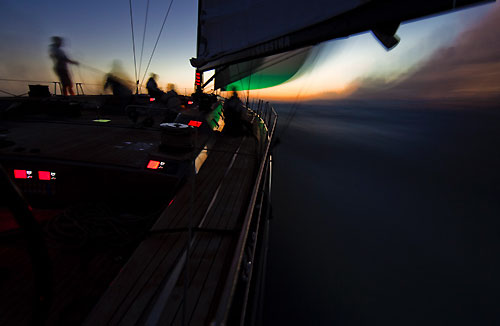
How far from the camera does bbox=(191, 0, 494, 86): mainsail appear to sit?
1.94 metres

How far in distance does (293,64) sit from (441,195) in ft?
58.6

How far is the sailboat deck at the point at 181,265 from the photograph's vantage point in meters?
2.21

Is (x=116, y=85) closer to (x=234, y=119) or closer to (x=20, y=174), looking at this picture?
(x=234, y=119)

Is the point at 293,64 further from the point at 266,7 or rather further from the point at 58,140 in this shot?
the point at 58,140

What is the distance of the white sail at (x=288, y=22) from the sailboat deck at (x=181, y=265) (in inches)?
88.9

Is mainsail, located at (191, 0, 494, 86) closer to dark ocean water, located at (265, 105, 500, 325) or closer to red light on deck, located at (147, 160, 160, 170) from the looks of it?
red light on deck, located at (147, 160, 160, 170)

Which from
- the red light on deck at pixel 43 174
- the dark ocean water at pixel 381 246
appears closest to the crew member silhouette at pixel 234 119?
the dark ocean water at pixel 381 246

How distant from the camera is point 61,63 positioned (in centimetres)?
1184

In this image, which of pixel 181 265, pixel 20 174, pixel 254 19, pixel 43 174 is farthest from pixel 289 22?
pixel 20 174

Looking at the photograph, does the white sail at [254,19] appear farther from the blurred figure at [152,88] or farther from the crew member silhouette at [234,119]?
the blurred figure at [152,88]

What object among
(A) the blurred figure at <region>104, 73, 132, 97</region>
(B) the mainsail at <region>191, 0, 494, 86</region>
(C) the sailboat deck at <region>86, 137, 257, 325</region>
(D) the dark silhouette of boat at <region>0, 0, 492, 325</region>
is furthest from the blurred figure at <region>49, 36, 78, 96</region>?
(C) the sailboat deck at <region>86, 137, 257, 325</region>

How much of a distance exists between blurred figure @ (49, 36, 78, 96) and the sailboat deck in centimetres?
1257

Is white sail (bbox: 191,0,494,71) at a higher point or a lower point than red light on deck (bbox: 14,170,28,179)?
higher

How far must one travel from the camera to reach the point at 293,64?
6.82 metres
